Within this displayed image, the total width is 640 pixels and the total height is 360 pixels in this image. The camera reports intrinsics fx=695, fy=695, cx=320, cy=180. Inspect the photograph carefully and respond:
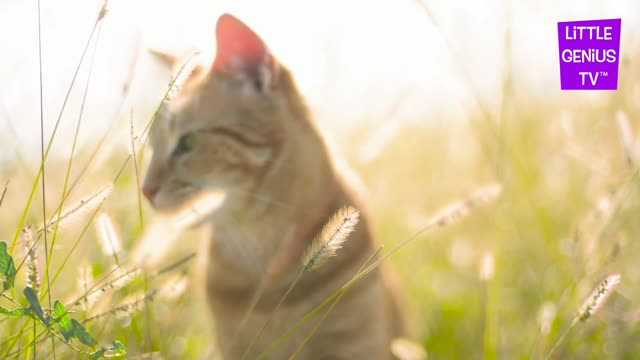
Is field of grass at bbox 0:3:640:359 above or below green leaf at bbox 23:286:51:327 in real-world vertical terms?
below

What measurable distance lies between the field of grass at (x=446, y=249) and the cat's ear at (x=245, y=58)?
0.38 meters

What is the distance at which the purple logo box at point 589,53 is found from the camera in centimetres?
145

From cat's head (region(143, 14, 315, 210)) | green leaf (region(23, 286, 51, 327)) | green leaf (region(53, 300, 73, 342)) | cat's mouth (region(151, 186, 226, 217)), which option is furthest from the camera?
cat's head (region(143, 14, 315, 210))

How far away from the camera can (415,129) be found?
197 inches

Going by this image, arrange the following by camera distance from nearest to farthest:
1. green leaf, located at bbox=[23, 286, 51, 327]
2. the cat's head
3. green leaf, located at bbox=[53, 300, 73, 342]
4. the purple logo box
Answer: green leaf, located at bbox=[23, 286, 51, 327] → green leaf, located at bbox=[53, 300, 73, 342] → the purple logo box → the cat's head

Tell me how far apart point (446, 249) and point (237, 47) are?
188 cm

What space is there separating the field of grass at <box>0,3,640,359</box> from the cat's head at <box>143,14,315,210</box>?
0.43 ft

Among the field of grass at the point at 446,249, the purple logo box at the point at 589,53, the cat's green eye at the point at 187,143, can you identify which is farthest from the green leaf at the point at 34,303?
the purple logo box at the point at 589,53

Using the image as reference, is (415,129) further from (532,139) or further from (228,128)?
(228,128)

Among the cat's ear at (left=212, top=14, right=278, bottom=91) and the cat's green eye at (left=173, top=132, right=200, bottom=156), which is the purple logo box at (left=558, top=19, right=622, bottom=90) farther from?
the cat's green eye at (left=173, top=132, right=200, bottom=156)

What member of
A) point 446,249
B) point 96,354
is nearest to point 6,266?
point 96,354

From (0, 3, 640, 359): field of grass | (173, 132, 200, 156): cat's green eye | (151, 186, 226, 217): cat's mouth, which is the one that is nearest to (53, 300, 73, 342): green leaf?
(0, 3, 640, 359): field of grass

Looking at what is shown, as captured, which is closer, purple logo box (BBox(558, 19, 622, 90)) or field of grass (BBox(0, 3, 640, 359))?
field of grass (BBox(0, 3, 640, 359))

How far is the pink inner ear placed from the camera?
5.91 feet
